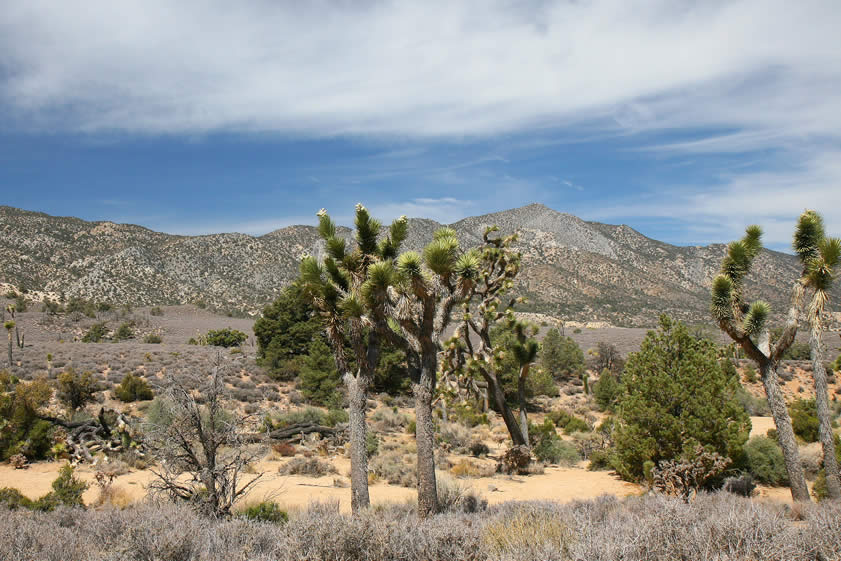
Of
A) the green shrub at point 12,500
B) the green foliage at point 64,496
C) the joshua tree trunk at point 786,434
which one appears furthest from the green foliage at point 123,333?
A: the joshua tree trunk at point 786,434

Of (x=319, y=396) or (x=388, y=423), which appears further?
(x=319, y=396)

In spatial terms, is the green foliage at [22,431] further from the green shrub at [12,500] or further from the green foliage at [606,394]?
the green foliage at [606,394]

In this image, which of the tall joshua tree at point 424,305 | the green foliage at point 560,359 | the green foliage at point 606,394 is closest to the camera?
the tall joshua tree at point 424,305

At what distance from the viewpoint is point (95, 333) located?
46.4m

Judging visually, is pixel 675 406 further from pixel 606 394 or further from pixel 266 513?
pixel 606 394

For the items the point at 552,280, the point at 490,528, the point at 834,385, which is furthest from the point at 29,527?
the point at 552,280

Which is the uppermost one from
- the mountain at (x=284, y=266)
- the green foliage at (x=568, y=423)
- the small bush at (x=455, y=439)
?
the mountain at (x=284, y=266)

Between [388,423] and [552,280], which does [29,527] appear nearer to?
[388,423]

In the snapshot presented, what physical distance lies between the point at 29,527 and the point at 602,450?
16.5 meters

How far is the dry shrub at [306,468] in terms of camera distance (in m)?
15.6

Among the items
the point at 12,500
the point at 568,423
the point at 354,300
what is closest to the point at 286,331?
the point at 568,423

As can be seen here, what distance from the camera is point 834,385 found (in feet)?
113

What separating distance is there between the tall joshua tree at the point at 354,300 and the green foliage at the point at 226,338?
38676mm

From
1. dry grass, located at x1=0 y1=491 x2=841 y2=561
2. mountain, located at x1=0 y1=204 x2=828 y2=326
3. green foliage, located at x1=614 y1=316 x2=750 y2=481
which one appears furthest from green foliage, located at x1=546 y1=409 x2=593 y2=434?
mountain, located at x1=0 y1=204 x2=828 y2=326
